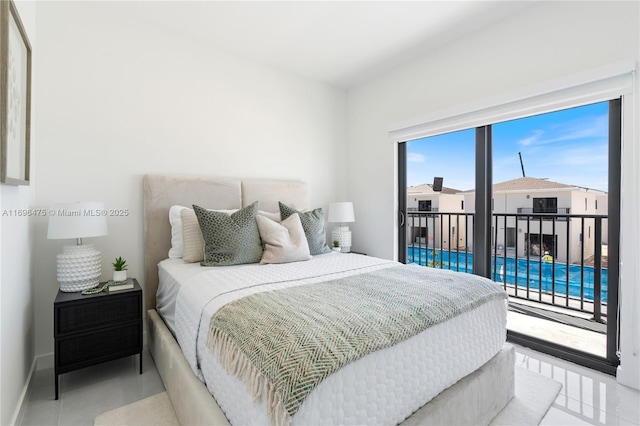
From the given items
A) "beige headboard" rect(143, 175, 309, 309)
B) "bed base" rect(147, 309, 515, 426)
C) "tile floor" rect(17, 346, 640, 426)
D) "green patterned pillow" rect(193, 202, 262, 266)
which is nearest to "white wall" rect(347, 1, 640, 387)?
"tile floor" rect(17, 346, 640, 426)

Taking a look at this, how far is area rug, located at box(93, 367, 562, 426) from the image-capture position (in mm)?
1645

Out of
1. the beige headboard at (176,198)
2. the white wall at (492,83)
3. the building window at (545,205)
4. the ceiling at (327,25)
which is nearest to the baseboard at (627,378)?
the white wall at (492,83)

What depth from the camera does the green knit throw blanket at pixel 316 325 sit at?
0.92 meters

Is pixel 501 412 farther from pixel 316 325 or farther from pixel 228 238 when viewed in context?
pixel 228 238

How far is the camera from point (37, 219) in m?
2.17

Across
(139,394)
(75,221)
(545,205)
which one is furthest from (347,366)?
(545,205)

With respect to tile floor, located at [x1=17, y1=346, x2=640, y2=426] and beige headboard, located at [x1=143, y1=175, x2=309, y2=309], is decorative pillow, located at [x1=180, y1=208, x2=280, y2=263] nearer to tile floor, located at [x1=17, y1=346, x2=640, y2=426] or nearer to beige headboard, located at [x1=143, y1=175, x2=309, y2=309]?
beige headboard, located at [x1=143, y1=175, x2=309, y2=309]

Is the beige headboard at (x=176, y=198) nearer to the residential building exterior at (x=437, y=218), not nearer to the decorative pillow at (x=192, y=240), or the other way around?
the decorative pillow at (x=192, y=240)

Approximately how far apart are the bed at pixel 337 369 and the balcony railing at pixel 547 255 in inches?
55.7

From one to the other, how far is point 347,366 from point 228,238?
151cm

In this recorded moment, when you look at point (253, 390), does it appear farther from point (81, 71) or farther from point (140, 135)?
point (81, 71)

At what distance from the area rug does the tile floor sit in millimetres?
49

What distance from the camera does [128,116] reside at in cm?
253

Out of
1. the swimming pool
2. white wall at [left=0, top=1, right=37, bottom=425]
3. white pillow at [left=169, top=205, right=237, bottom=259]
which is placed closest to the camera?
white wall at [left=0, top=1, right=37, bottom=425]
